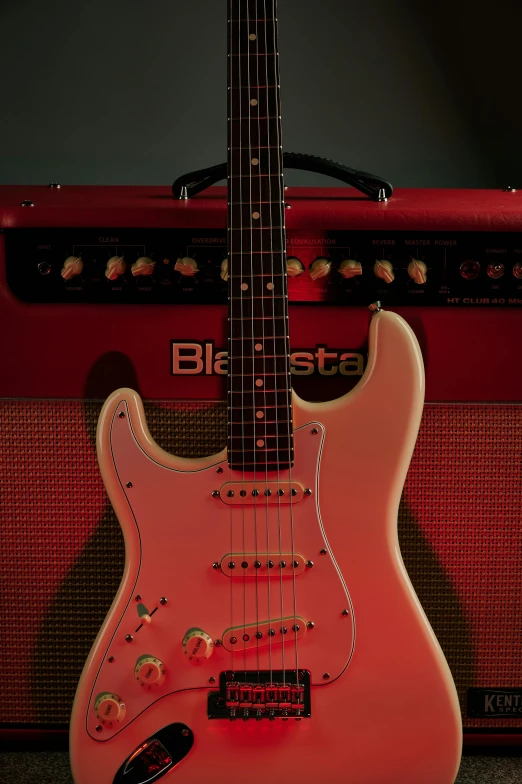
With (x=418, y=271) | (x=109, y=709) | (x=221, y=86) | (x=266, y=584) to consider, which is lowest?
(x=109, y=709)

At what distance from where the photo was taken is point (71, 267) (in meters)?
0.82

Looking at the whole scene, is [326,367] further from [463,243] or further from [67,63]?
[67,63]

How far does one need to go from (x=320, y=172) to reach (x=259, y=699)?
595mm

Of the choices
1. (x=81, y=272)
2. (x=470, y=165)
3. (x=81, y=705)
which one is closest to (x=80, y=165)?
(x=81, y=272)

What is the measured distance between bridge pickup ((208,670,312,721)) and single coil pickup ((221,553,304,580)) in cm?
10

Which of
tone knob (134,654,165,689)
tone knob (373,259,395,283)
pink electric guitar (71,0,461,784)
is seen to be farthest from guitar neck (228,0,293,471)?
tone knob (134,654,165,689)

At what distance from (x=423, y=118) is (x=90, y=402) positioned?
2.73 ft

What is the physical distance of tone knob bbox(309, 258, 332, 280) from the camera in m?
0.82

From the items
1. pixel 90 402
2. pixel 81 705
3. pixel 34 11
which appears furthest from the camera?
pixel 34 11

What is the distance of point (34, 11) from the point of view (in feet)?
4.14

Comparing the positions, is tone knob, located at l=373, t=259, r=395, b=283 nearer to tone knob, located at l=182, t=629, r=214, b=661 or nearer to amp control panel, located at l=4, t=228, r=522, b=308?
amp control panel, located at l=4, t=228, r=522, b=308

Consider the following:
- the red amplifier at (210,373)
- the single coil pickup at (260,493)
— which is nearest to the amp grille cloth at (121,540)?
the red amplifier at (210,373)

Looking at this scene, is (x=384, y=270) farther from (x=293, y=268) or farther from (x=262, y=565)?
(x=262, y=565)

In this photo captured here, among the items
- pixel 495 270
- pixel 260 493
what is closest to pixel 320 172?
pixel 495 270
